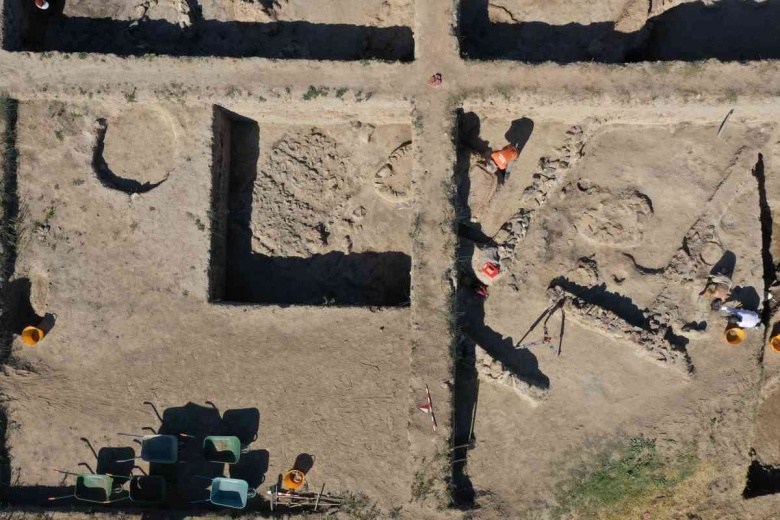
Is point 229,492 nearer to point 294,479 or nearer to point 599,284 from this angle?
point 294,479

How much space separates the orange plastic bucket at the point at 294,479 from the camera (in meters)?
7.52

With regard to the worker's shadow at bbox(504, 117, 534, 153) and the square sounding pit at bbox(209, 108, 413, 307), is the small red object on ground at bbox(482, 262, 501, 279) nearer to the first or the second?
the square sounding pit at bbox(209, 108, 413, 307)

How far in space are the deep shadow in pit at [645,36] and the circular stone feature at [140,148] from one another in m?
4.60

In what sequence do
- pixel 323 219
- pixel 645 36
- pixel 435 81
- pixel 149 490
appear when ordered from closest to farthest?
pixel 435 81 < pixel 149 490 < pixel 645 36 < pixel 323 219

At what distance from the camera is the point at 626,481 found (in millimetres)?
7723

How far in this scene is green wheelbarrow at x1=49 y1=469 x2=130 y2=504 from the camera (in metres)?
7.59

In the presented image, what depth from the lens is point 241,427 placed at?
7.70m

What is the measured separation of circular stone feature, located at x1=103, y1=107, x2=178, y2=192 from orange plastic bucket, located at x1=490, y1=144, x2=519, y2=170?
464cm

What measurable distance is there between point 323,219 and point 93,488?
5009 millimetres

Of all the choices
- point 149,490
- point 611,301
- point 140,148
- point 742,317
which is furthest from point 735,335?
point 140,148

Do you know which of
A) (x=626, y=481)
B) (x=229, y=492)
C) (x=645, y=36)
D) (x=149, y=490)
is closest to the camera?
(x=229, y=492)

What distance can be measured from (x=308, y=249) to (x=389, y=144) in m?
2.00

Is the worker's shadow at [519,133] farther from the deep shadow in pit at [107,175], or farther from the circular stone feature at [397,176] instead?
the deep shadow in pit at [107,175]

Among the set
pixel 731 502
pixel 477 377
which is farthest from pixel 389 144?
pixel 731 502
